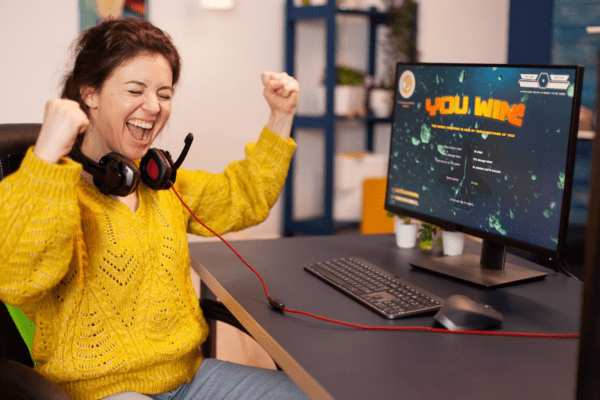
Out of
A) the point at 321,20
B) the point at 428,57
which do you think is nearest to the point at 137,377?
the point at 321,20

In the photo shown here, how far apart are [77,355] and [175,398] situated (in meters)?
0.23

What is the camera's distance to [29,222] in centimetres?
99

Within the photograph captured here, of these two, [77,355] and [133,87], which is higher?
[133,87]

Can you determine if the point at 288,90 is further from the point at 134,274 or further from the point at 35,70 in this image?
the point at 35,70

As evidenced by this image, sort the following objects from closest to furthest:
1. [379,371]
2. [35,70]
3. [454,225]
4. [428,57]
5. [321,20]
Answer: [379,371] < [454,225] < [35,70] < [321,20] < [428,57]

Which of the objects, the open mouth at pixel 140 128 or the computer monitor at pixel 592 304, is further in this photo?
the open mouth at pixel 140 128

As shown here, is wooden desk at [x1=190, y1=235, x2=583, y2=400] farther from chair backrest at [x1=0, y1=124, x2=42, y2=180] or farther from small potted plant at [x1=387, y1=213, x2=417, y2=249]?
chair backrest at [x1=0, y1=124, x2=42, y2=180]

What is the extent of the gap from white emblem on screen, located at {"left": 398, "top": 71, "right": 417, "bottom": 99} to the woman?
547 mm

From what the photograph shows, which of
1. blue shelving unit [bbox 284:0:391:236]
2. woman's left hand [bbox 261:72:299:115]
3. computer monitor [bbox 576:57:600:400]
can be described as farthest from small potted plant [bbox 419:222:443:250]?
blue shelving unit [bbox 284:0:391:236]

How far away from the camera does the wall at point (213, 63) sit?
353 centimetres

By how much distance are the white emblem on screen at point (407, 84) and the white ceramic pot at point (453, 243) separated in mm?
358

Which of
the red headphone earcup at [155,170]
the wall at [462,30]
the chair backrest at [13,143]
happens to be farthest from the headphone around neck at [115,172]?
the wall at [462,30]

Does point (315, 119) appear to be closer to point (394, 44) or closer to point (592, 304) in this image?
point (394, 44)

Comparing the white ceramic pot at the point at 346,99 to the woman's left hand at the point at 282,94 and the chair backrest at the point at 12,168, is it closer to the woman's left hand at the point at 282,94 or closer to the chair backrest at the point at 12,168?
the woman's left hand at the point at 282,94
